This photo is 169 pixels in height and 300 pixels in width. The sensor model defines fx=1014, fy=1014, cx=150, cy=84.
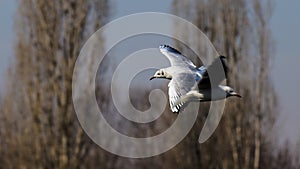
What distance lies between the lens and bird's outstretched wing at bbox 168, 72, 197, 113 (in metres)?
13.2

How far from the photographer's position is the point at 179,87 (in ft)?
43.5

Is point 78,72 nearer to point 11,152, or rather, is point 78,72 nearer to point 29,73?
point 29,73

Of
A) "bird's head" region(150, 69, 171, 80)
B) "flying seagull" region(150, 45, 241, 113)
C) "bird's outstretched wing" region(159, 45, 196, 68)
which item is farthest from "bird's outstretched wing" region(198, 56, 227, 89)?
"bird's outstretched wing" region(159, 45, 196, 68)

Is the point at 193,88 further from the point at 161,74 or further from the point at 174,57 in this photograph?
the point at 174,57

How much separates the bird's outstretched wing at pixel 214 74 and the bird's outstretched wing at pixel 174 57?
104cm

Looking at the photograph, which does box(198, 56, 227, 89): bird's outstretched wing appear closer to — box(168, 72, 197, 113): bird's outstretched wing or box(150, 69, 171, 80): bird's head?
box(168, 72, 197, 113): bird's outstretched wing

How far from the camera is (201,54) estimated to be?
26875 mm

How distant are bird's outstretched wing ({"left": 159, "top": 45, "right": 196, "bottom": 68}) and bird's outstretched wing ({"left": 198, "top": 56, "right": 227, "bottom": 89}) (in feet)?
3.41

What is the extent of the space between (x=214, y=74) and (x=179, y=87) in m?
0.70

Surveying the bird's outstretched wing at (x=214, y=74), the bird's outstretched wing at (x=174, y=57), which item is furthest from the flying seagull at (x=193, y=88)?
the bird's outstretched wing at (x=174, y=57)

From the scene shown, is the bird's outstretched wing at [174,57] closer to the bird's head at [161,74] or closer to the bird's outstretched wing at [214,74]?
the bird's head at [161,74]

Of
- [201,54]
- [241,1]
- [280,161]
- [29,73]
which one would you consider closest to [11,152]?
[29,73]

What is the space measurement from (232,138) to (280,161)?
11.4 meters

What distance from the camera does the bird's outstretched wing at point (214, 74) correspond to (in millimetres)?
12383
